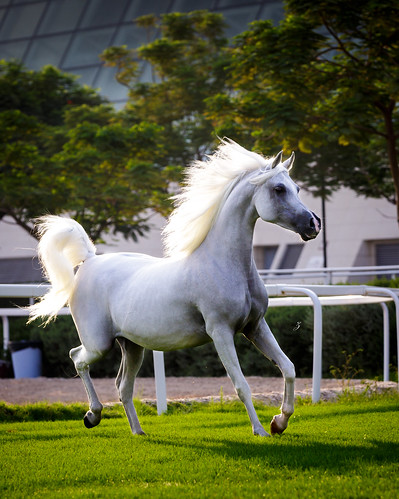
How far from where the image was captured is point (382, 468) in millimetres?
3961

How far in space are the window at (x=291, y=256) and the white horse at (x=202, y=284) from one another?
2910cm

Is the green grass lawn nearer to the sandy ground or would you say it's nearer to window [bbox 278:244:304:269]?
the sandy ground

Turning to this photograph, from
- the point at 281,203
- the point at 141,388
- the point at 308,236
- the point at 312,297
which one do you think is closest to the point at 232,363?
the point at 308,236

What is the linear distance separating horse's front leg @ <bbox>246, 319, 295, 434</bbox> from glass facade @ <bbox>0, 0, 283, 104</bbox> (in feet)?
106

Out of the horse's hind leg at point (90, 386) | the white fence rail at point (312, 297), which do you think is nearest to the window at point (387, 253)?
the white fence rail at point (312, 297)

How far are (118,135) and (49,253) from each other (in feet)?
52.5

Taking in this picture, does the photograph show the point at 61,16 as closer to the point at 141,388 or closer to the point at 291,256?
the point at 291,256

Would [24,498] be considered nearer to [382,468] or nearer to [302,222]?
[382,468]

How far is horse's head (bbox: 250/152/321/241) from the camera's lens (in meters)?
4.84

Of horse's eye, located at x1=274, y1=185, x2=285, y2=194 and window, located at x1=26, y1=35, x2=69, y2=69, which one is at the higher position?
window, located at x1=26, y1=35, x2=69, y2=69

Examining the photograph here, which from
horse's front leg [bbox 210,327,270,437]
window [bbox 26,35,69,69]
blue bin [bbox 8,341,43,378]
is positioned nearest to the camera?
horse's front leg [bbox 210,327,270,437]

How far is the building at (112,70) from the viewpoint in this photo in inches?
1331

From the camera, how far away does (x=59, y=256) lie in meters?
6.00

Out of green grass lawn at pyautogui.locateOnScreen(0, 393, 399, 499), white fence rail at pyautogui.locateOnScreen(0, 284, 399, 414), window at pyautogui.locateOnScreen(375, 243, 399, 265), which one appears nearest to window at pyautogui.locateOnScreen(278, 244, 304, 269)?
window at pyautogui.locateOnScreen(375, 243, 399, 265)
